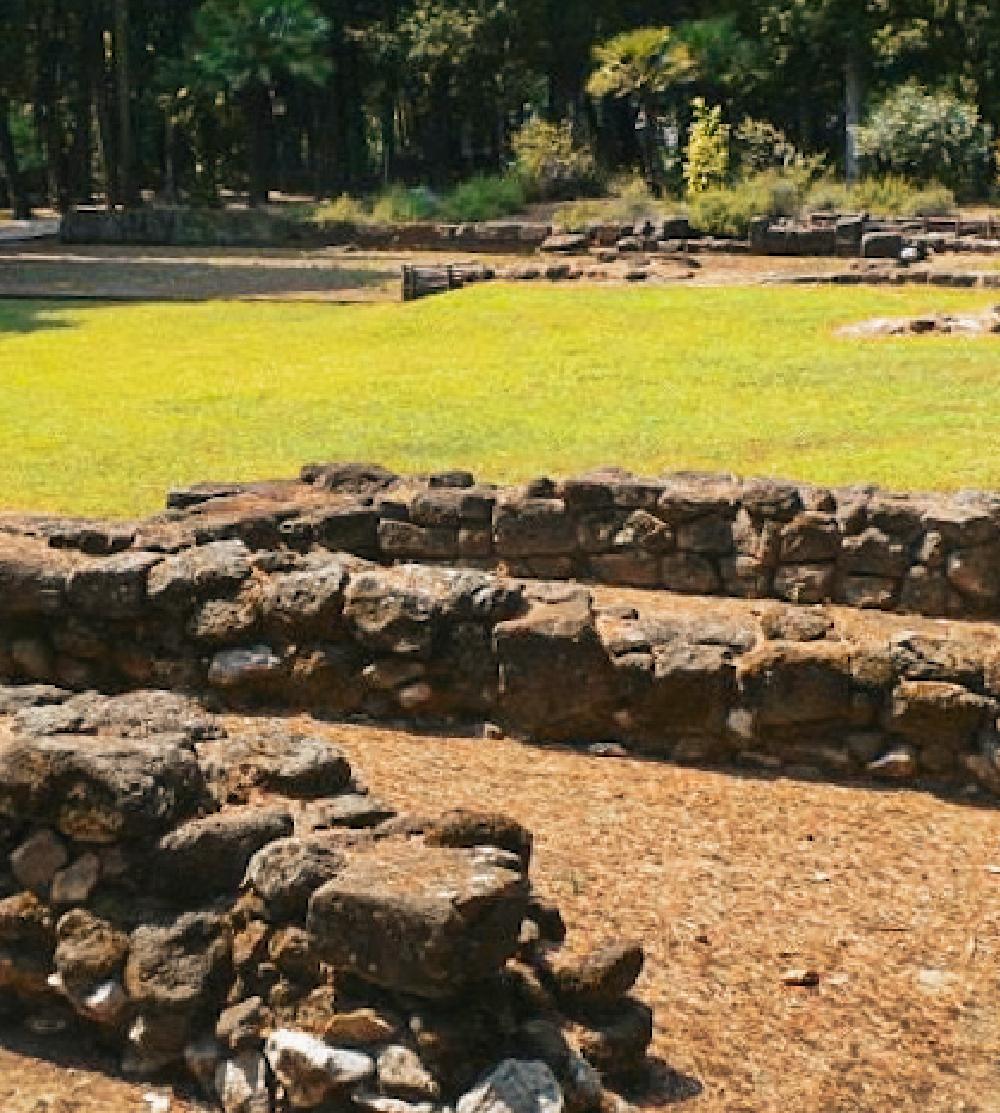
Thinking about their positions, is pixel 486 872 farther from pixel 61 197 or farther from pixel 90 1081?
pixel 61 197

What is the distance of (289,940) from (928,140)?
46.6 meters

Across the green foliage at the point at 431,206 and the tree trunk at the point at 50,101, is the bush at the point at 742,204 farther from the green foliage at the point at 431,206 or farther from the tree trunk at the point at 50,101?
the tree trunk at the point at 50,101

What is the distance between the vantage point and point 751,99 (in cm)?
6134

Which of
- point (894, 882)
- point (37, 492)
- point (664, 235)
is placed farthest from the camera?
point (664, 235)

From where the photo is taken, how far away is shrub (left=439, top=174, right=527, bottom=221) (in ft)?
168

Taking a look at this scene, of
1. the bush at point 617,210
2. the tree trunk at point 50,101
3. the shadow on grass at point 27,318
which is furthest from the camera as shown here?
the tree trunk at point 50,101

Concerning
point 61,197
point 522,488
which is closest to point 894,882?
point 522,488

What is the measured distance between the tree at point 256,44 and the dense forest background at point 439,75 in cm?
7

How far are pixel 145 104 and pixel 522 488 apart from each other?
58696 mm

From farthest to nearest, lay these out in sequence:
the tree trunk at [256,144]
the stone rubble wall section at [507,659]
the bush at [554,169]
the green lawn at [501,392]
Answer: the tree trunk at [256,144], the bush at [554,169], the green lawn at [501,392], the stone rubble wall section at [507,659]

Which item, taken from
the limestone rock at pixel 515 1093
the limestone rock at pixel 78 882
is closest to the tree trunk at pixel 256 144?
the limestone rock at pixel 78 882

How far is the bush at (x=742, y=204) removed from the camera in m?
42.4

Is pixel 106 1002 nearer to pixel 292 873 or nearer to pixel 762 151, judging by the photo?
pixel 292 873

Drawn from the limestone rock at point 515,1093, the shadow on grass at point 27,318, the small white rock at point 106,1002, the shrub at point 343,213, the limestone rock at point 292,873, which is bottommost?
the shadow on grass at point 27,318
